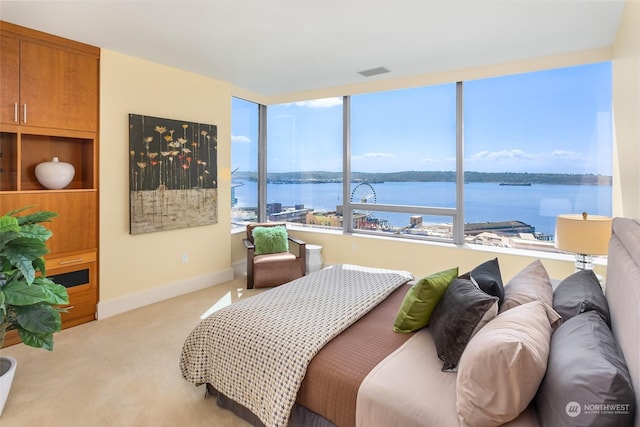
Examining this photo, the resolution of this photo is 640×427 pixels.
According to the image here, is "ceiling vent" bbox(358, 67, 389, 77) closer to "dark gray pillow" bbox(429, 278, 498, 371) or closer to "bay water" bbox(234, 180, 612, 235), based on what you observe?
"bay water" bbox(234, 180, 612, 235)

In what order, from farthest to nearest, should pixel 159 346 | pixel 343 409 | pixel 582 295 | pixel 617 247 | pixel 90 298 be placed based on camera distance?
pixel 90 298
pixel 159 346
pixel 617 247
pixel 582 295
pixel 343 409

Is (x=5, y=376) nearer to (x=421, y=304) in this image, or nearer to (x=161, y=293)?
(x=161, y=293)

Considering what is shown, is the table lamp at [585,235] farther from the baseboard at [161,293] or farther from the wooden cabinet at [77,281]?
the wooden cabinet at [77,281]

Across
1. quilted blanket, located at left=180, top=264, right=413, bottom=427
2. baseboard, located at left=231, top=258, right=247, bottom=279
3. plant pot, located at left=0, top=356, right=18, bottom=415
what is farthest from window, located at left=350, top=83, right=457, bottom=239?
plant pot, located at left=0, top=356, right=18, bottom=415

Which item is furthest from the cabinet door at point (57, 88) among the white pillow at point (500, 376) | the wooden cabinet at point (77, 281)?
the white pillow at point (500, 376)

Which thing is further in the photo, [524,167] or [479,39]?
[524,167]

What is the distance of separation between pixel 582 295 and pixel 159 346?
3007 mm

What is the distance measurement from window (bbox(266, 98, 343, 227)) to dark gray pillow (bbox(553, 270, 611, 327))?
3.59 m

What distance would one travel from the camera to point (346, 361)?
1.72 m

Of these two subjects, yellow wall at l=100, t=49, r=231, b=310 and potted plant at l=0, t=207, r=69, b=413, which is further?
yellow wall at l=100, t=49, r=231, b=310

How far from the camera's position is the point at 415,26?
9.80 feet

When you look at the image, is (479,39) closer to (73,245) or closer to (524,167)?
(524,167)

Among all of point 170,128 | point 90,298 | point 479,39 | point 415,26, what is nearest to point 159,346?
point 90,298

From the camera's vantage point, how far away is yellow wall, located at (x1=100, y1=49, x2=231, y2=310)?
3.60 metres
